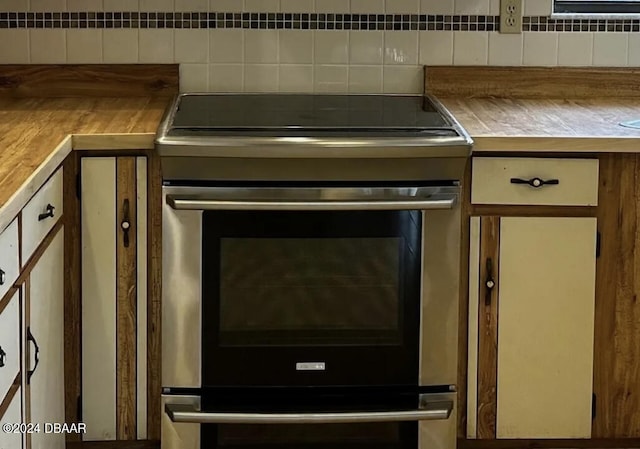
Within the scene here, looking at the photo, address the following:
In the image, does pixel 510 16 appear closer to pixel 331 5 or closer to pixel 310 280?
pixel 331 5

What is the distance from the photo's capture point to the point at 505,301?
2689mm

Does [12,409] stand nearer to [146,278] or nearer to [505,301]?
[146,278]

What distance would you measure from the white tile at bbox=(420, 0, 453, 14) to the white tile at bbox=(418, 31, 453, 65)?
0.06 m

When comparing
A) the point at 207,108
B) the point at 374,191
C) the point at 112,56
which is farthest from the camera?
the point at 112,56

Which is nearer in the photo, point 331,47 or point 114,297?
point 114,297

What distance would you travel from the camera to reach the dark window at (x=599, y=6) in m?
3.26

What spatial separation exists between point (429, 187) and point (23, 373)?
100 cm

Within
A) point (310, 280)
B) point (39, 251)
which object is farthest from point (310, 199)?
point (39, 251)

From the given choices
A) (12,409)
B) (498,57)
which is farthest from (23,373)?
(498,57)

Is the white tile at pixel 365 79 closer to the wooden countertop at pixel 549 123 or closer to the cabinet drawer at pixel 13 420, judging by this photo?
the wooden countertop at pixel 549 123

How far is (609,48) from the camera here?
3.27 metres

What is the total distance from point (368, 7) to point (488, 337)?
1070 millimetres

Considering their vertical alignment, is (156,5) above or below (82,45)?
above

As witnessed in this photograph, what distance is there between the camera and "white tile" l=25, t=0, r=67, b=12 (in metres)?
3.15
